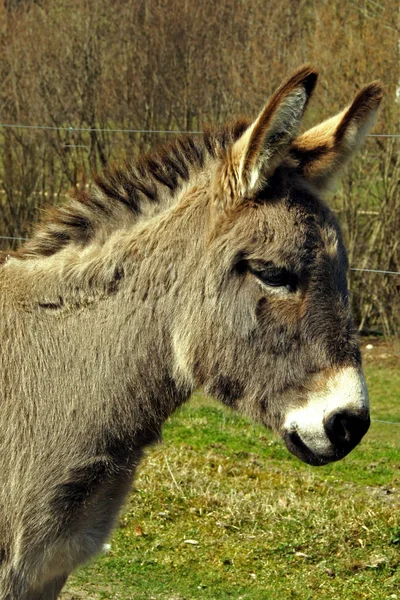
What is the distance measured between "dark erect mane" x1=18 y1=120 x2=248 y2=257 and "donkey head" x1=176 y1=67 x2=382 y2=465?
0.15 meters

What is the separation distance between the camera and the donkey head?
11.1 ft

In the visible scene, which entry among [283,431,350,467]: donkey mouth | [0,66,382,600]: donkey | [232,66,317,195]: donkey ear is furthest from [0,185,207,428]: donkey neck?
[283,431,350,467]: donkey mouth

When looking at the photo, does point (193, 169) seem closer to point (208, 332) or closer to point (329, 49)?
point (208, 332)

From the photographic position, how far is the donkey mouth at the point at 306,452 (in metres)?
3.40

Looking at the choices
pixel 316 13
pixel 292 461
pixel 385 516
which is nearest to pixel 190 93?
pixel 316 13

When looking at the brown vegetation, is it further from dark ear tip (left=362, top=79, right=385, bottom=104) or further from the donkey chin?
the donkey chin

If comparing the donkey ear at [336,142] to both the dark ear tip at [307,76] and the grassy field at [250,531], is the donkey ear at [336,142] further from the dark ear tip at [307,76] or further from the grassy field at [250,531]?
the grassy field at [250,531]

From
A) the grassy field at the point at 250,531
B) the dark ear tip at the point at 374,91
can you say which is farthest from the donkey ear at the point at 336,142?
the grassy field at the point at 250,531

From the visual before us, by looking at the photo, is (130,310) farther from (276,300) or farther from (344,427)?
(344,427)

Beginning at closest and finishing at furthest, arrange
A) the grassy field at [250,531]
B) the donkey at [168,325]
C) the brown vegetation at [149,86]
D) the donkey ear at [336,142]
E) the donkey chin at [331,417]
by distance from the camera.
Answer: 1. the donkey chin at [331,417]
2. the donkey at [168,325]
3. the donkey ear at [336,142]
4. the grassy field at [250,531]
5. the brown vegetation at [149,86]

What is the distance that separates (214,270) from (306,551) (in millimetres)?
3173

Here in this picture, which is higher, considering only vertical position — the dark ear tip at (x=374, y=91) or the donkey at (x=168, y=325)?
the dark ear tip at (x=374, y=91)

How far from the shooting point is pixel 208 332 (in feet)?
11.6

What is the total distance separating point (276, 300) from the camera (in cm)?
348
